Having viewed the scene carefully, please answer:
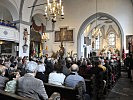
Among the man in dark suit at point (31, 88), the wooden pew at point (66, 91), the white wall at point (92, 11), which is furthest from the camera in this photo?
the white wall at point (92, 11)

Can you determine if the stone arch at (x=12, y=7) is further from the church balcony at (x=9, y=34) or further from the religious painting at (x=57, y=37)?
the religious painting at (x=57, y=37)

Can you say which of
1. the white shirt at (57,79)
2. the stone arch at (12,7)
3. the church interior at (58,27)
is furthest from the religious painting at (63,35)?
the white shirt at (57,79)

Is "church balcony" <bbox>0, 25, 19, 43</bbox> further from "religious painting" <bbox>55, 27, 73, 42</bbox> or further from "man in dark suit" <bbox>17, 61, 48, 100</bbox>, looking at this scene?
"man in dark suit" <bbox>17, 61, 48, 100</bbox>

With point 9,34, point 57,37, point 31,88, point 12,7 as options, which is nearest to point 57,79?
point 31,88

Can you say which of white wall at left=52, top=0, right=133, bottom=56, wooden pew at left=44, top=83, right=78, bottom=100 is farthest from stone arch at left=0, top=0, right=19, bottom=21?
wooden pew at left=44, top=83, right=78, bottom=100

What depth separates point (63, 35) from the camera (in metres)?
20.1

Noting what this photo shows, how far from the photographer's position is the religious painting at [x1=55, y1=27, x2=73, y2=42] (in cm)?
1975

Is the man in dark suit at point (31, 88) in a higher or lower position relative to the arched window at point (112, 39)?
lower

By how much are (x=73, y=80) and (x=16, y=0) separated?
40.9 ft

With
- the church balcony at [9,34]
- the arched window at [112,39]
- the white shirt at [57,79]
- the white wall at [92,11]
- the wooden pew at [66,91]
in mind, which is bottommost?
the wooden pew at [66,91]

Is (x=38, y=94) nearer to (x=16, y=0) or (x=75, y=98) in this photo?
(x=75, y=98)

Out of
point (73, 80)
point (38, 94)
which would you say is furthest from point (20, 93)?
point (73, 80)

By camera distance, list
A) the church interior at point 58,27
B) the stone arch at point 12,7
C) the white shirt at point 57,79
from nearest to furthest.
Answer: the white shirt at point 57,79 → the stone arch at point 12,7 → the church interior at point 58,27

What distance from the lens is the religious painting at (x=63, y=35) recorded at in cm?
1975
